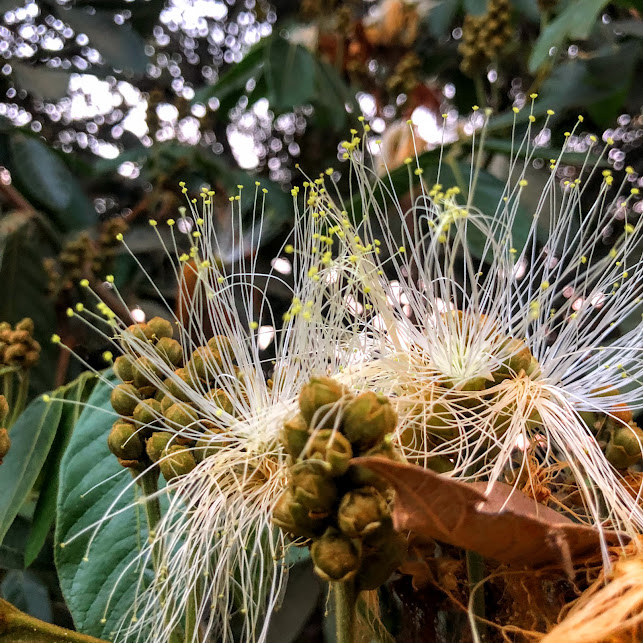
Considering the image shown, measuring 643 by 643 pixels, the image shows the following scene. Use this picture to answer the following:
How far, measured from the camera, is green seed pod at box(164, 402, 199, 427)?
0.49 meters

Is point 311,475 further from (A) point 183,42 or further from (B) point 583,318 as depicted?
(A) point 183,42

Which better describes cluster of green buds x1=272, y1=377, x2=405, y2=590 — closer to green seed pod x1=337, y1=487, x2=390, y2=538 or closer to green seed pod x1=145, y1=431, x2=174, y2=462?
green seed pod x1=337, y1=487, x2=390, y2=538

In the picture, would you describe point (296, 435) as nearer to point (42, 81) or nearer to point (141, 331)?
point (141, 331)

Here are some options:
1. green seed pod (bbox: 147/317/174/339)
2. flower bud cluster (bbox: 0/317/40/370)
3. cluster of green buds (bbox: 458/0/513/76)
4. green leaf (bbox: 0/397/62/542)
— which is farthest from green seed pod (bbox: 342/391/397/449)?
cluster of green buds (bbox: 458/0/513/76)

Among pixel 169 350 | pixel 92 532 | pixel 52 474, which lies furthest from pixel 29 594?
pixel 169 350

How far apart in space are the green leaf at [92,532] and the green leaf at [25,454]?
4 cm

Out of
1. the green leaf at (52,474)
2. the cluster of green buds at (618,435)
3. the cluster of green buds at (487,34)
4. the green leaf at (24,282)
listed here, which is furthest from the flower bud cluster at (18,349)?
the cluster of green buds at (487,34)

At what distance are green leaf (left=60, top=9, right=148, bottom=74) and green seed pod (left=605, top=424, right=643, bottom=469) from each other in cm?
128

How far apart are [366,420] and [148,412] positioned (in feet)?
0.73

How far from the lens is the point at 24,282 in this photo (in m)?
1.17

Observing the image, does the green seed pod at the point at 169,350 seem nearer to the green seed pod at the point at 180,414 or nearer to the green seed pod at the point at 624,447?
the green seed pod at the point at 180,414

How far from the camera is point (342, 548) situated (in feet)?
1.10

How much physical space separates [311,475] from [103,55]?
1.35 m

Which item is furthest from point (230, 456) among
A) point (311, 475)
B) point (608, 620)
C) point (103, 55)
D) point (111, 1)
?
point (111, 1)
